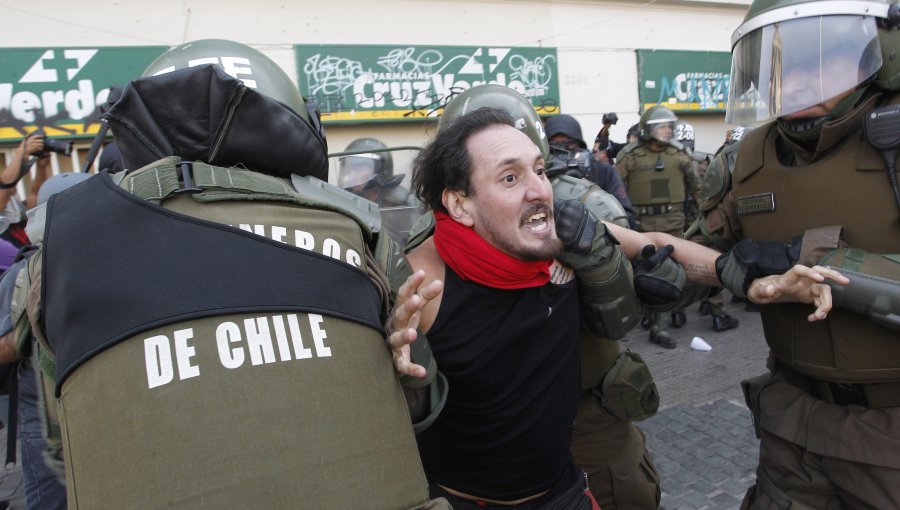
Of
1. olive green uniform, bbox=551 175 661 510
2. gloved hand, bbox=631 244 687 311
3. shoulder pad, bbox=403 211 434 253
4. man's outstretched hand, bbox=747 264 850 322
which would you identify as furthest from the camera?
olive green uniform, bbox=551 175 661 510

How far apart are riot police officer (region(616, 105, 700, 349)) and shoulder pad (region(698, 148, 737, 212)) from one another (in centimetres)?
441

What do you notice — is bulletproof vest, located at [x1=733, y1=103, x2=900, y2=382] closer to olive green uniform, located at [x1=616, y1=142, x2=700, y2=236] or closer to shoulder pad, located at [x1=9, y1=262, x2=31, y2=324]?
shoulder pad, located at [x1=9, y1=262, x2=31, y2=324]

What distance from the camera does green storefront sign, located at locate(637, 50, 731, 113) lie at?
11578 mm

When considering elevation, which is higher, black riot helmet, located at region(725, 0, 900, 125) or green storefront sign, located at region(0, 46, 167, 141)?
green storefront sign, located at region(0, 46, 167, 141)

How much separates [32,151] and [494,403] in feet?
15.0

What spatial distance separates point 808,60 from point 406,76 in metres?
8.33

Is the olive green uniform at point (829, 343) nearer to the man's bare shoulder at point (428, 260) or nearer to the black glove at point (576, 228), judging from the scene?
the black glove at point (576, 228)

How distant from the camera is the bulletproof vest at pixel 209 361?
89 centimetres

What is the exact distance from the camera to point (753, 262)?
1872 millimetres

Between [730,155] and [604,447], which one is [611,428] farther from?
[730,155]

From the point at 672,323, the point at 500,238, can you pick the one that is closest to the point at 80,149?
the point at 672,323

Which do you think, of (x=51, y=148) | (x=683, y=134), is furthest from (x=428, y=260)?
(x=683, y=134)

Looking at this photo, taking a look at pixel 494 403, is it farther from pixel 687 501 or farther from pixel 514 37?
pixel 514 37

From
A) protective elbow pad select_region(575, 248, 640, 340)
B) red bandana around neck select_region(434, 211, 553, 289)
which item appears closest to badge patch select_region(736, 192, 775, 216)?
protective elbow pad select_region(575, 248, 640, 340)
